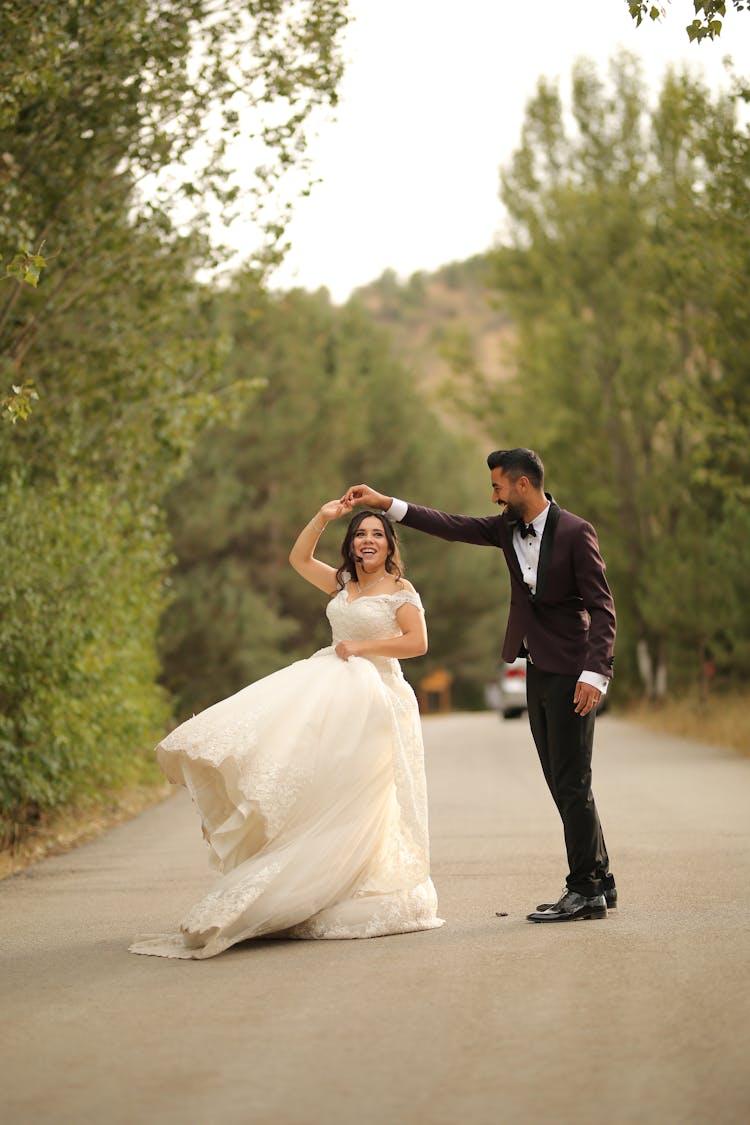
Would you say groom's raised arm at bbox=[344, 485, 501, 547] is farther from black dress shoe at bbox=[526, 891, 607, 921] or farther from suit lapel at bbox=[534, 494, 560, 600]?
black dress shoe at bbox=[526, 891, 607, 921]

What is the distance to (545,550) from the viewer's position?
8.91 m

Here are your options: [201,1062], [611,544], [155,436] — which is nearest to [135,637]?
[155,436]

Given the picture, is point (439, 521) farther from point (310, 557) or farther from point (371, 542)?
point (310, 557)

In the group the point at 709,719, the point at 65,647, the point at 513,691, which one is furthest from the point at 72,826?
the point at 513,691

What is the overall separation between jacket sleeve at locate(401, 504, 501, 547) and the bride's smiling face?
0.55 ft

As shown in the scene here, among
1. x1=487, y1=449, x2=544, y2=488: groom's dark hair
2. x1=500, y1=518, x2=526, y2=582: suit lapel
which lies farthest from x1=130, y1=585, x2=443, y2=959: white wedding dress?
x1=487, y1=449, x2=544, y2=488: groom's dark hair

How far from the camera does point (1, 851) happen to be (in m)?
13.3

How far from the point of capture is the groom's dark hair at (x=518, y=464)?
29.6 ft

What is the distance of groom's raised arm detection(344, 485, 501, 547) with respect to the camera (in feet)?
30.3

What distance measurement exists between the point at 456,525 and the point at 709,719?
72.9ft

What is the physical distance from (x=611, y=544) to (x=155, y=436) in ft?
71.0

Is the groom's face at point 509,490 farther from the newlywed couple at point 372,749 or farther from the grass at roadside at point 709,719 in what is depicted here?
the grass at roadside at point 709,719

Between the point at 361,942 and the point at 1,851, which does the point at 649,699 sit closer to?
the point at 1,851

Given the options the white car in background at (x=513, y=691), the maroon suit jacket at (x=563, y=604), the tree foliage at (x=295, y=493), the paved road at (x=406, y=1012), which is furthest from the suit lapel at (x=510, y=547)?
the white car in background at (x=513, y=691)
